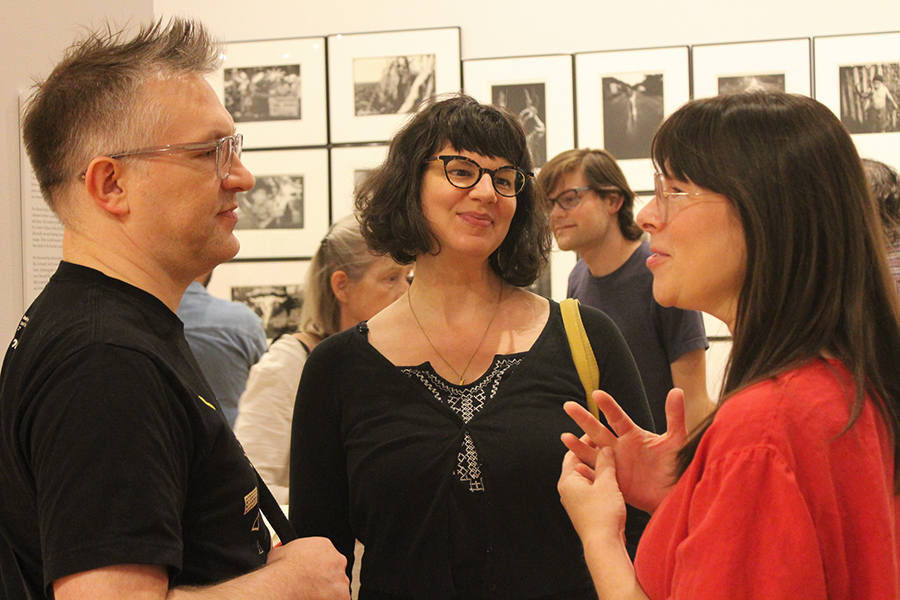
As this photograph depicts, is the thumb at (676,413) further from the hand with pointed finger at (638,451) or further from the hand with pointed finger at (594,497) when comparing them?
the hand with pointed finger at (594,497)

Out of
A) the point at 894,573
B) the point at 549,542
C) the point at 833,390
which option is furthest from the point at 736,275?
the point at 549,542

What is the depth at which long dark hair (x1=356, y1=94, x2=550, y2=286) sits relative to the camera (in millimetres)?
1891

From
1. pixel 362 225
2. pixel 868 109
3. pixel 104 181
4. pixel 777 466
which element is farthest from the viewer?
pixel 868 109

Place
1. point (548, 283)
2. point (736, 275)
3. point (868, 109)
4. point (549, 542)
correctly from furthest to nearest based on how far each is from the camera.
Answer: point (548, 283) < point (868, 109) < point (549, 542) < point (736, 275)

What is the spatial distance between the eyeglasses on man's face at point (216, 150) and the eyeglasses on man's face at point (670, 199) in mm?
766

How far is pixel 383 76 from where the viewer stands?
429cm

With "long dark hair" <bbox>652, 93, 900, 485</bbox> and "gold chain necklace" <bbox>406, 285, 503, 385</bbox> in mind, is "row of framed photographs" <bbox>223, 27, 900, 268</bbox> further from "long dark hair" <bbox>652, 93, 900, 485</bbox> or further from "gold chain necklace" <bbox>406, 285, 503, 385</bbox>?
"long dark hair" <bbox>652, 93, 900, 485</bbox>

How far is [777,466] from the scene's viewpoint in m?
0.94

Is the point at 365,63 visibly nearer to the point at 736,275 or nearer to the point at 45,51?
the point at 45,51

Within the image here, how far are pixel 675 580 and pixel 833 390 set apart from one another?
0.33 meters

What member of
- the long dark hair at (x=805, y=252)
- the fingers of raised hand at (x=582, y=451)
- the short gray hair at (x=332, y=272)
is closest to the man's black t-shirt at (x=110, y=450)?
the fingers of raised hand at (x=582, y=451)

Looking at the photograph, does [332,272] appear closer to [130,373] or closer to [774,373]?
[130,373]

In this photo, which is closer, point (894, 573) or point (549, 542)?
point (894, 573)

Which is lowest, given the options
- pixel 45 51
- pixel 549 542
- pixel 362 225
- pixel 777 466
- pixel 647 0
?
pixel 549 542
